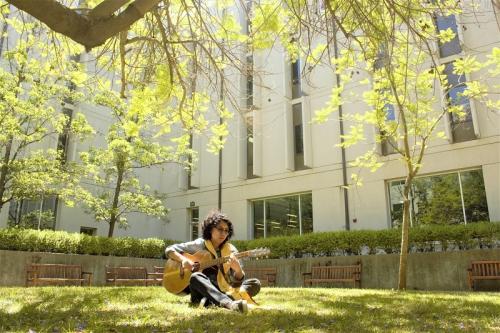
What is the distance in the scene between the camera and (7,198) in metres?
14.2

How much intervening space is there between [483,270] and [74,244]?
1152cm

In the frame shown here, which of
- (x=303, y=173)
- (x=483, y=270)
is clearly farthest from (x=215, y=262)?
(x=303, y=173)

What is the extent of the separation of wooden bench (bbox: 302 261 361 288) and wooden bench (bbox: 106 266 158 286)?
16.1 feet

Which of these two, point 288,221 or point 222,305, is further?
point 288,221

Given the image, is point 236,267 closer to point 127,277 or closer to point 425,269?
point 425,269

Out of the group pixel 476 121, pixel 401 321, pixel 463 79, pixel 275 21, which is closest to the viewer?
pixel 401 321

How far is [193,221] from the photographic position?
899 inches

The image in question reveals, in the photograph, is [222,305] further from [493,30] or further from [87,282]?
[493,30]

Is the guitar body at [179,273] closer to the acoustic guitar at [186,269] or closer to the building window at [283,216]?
the acoustic guitar at [186,269]

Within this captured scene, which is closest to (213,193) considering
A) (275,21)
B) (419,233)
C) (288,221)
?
(288,221)

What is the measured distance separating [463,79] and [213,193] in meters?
11.7

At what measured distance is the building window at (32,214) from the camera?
1727cm

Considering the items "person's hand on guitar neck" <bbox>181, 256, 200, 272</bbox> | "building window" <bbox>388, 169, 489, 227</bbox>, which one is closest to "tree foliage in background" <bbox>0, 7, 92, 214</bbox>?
"person's hand on guitar neck" <bbox>181, 256, 200, 272</bbox>

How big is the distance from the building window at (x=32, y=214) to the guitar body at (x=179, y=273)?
12169 mm
